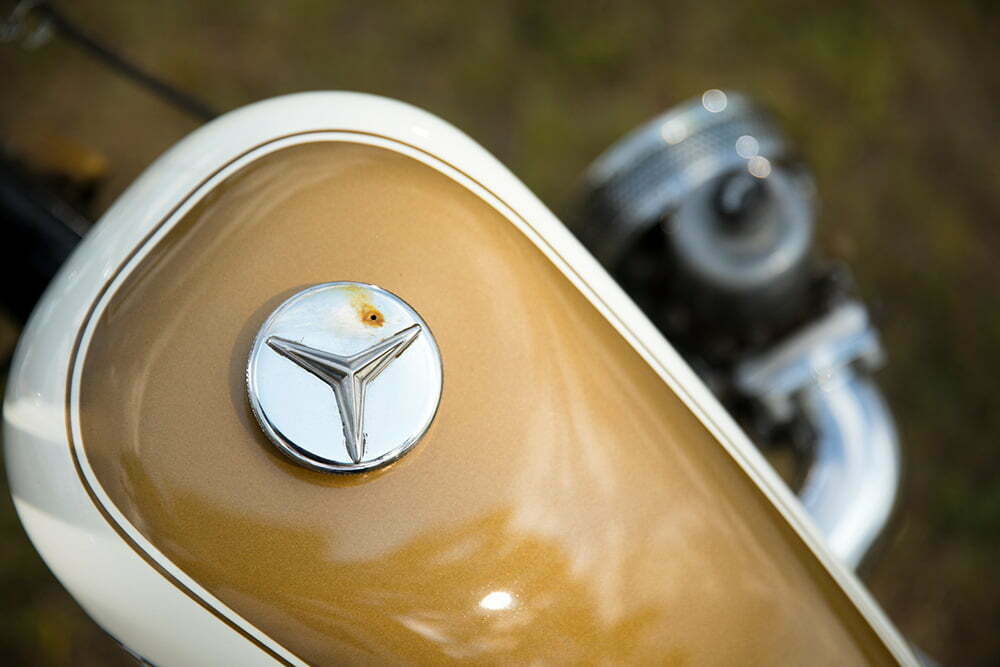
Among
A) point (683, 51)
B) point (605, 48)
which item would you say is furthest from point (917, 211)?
point (605, 48)

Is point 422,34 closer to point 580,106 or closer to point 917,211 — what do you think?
point 580,106

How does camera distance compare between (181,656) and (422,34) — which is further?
(422,34)

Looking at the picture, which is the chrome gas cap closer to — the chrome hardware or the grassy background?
the chrome hardware

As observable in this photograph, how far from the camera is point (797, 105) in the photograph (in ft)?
5.54

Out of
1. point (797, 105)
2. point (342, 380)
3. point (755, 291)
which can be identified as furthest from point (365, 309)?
point (797, 105)

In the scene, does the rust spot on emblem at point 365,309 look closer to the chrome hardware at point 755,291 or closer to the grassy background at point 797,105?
the chrome hardware at point 755,291

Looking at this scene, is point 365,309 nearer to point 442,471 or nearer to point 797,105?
point 442,471

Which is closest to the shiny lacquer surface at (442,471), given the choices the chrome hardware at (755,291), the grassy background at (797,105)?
the chrome hardware at (755,291)

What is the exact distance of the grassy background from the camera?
1.55 metres

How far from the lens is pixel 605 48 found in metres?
1.68

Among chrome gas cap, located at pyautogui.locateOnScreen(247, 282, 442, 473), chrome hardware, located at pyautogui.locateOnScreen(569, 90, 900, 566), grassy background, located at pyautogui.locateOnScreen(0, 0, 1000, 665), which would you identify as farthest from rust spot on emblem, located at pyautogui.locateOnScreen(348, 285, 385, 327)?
grassy background, located at pyautogui.locateOnScreen(0, 0, 1000, 665)

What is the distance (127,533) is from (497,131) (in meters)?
1.20

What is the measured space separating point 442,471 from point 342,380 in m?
0.10

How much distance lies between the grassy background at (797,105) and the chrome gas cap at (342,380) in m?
1.06
